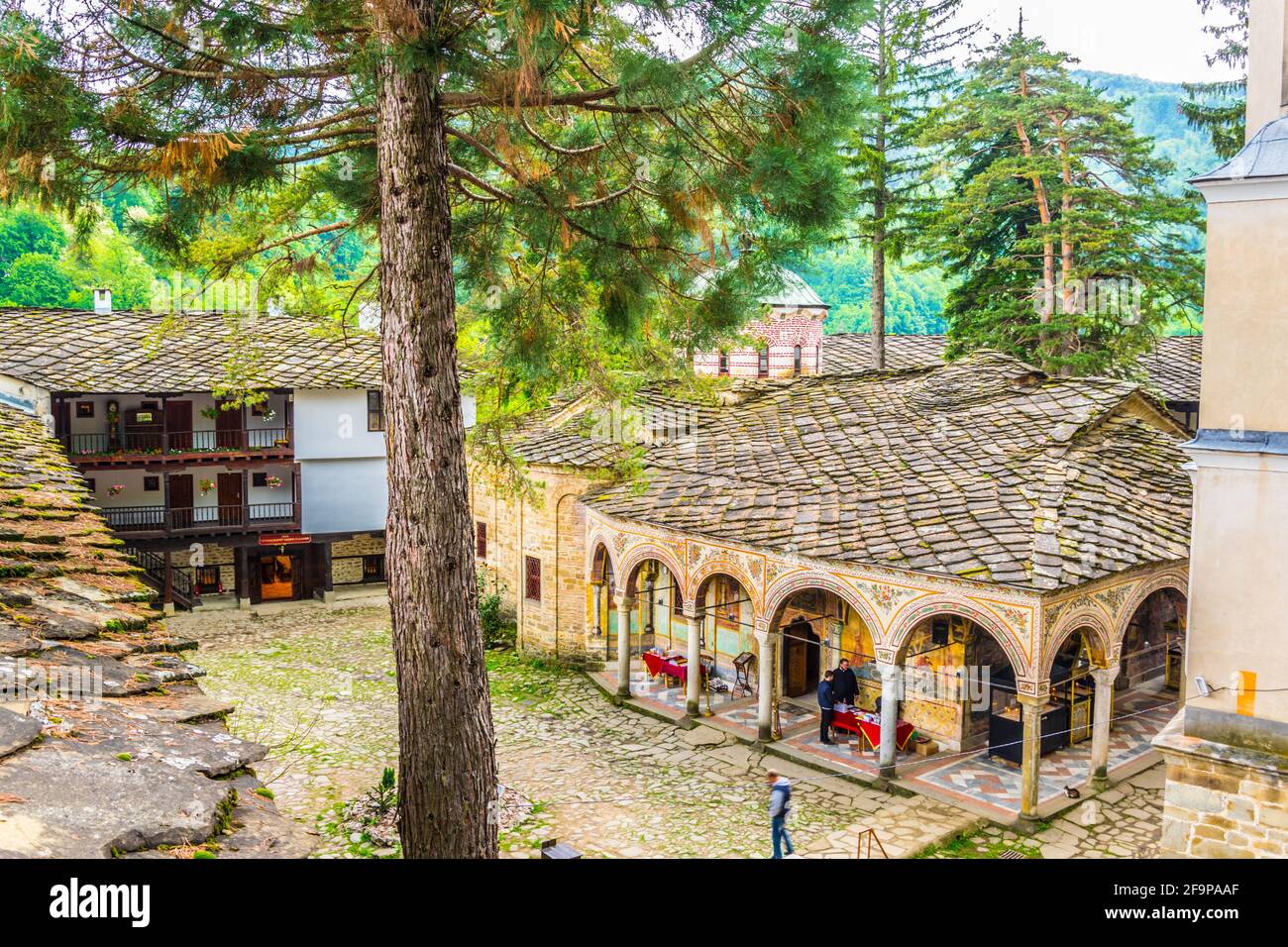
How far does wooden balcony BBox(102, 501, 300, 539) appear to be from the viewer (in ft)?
80.2

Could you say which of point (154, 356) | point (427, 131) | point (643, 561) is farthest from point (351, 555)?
point (427, 131)

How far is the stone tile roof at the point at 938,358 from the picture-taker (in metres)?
26.7

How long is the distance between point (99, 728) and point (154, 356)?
66.9ft

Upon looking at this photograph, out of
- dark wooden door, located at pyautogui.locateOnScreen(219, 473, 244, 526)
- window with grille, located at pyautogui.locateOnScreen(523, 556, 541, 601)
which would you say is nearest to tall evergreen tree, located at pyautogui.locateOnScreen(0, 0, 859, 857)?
window with grille, located at pyautogui.locateOnScreen(523, 556, 541, 601)

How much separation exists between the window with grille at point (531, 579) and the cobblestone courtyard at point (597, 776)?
1411 mm

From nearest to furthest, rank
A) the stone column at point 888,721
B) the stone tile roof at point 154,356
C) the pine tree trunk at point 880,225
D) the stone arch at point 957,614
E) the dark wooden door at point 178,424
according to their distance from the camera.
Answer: the stone arch at point 957,614
the stone column at point 888,721
the stone tile roof at point 154,356
the dark wooden door at point 178,424
the pine tree trunk at point 880,225

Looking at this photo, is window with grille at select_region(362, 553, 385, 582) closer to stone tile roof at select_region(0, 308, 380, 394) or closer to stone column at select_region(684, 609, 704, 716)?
stone tile roof at select_region(0, 308, 380, 394)

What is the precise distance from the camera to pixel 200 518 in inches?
995

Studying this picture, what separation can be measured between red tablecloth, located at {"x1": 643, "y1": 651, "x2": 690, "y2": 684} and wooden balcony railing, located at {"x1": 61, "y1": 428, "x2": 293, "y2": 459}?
12.2 m

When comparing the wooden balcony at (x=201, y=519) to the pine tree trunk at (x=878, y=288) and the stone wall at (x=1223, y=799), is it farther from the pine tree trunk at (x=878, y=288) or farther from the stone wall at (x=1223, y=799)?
the stone wall at (x=1223, y=799)

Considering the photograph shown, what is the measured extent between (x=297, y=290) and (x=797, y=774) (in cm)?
946

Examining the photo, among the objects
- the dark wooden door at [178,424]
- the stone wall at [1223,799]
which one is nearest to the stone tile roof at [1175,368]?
the stone wall at [1223,799]

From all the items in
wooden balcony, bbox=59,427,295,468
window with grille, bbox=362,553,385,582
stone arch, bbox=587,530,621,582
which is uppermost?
wooden balcony, bbox=59,427,295,468

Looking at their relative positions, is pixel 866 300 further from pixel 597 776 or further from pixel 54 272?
pixel 597 776
